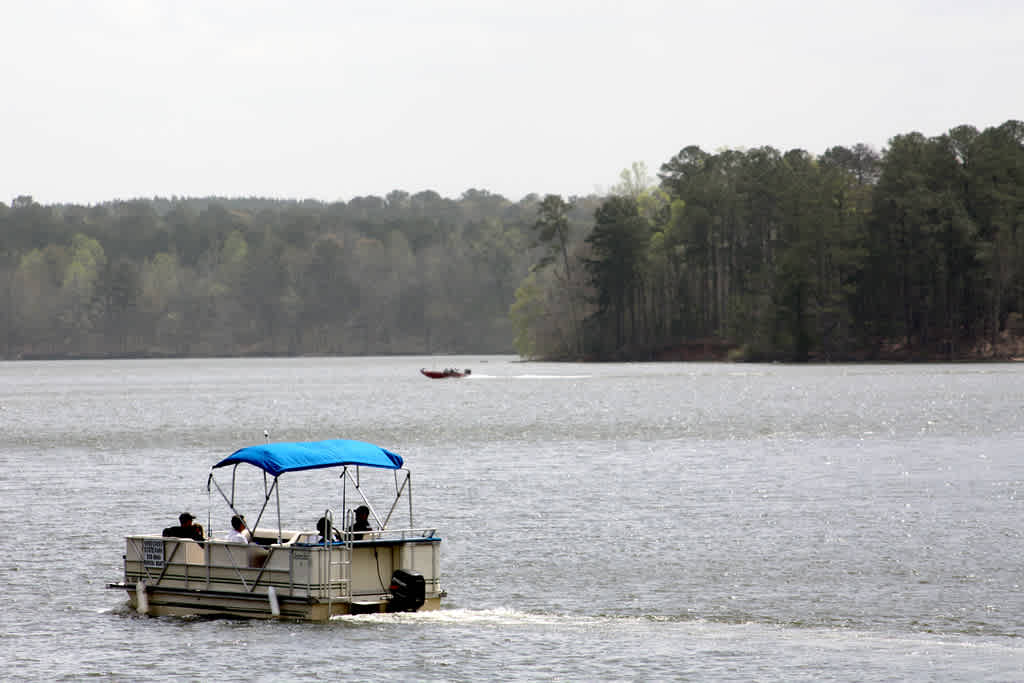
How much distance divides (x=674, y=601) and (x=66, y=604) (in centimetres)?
1363

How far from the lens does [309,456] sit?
33.2 meters

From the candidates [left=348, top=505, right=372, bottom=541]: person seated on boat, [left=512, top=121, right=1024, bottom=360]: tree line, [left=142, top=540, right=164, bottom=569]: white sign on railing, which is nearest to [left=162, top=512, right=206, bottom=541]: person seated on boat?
[left=142, top=540, right=164, bottom=569]: white sign on railing

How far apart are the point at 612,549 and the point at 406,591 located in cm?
1143

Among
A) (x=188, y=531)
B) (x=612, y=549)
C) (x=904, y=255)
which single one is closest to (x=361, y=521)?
(x=188, y=531)

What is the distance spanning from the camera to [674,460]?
227 ft

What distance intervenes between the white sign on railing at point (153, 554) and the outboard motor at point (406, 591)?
16.8ft

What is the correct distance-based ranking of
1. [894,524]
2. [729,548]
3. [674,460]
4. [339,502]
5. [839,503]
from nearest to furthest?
[729,548]
[894,524]
[839,503]
[339,502]
[674,460]

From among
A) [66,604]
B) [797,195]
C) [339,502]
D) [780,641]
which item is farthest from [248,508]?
[797,195]

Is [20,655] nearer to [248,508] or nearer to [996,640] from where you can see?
[996,640]

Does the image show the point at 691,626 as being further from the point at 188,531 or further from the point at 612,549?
the point at 188,531

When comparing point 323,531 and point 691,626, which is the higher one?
point 323,531

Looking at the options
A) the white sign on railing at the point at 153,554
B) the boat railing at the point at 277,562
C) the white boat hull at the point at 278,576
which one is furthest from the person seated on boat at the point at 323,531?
the white sign on railing at the point at 153,554

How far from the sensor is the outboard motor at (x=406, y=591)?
104 feet

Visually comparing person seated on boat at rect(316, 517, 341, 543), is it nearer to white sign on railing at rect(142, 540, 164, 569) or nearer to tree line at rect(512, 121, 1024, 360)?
white sign on railing at rect(142, 540, 164, 569)
